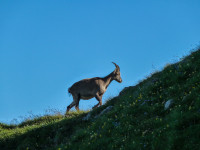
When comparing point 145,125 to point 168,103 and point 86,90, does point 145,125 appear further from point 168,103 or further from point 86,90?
point 86,90

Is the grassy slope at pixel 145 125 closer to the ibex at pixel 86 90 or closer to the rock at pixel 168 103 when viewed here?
the rock at pixel 168 103

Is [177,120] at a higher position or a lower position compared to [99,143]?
lower

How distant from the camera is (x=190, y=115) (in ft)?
27.9

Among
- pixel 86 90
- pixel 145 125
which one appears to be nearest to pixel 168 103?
pixel 145 125

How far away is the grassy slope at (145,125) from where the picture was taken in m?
8.27

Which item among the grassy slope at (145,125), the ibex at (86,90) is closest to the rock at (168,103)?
the grassy slope at (145,125)

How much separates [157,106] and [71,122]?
546 cm

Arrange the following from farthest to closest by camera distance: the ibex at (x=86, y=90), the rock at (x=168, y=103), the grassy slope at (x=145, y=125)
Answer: the ibex at (x=86, y=90) → the rock at (x=168, y=103) → the grassy slope at (x=145, y=125)

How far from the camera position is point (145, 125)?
964cm

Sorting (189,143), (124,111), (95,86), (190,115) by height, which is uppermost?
(95,86)

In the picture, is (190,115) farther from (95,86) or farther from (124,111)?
(95,86)

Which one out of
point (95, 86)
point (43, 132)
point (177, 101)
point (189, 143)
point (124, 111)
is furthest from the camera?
point (95, 86)

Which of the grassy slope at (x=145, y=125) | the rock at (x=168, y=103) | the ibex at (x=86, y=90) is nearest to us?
the grassy slope at (x=145, y=125)

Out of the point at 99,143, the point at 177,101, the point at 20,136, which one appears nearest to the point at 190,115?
the point at 177,101
